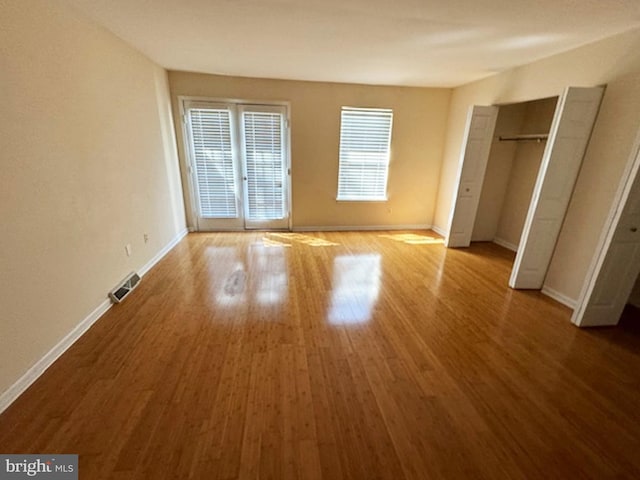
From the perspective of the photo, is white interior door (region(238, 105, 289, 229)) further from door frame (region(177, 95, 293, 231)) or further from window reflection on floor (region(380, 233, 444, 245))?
window reflection on floor (region(380, 233, 444, 245))

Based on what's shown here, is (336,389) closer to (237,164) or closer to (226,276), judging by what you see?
(226,276)

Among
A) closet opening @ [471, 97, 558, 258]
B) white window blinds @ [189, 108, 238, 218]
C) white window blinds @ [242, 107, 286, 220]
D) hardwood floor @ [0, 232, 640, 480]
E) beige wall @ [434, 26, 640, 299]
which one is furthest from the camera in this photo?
white window blinds @ [242, 107, 286, 220]

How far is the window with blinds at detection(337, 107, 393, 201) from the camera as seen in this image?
514cm

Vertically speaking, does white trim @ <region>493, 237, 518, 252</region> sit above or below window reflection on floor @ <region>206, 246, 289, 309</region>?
above

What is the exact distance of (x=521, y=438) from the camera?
5.34 feet

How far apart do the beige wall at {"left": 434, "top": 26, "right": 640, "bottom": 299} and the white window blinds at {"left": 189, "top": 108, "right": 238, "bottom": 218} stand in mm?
4420

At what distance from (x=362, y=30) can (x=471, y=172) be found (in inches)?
111

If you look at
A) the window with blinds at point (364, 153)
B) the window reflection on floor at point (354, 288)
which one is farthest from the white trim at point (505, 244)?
the window reflection on floor at point (354, 288)

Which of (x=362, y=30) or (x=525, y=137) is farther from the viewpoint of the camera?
(x=525, y=137)

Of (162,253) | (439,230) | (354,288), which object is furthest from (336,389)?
(439,230)

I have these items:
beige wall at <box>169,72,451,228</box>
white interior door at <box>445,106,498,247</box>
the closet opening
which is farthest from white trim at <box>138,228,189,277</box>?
the closet opening

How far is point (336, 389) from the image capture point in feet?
6.33

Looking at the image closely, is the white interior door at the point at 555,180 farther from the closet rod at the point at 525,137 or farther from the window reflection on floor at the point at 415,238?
the window reflection on floor at the point at 415,238

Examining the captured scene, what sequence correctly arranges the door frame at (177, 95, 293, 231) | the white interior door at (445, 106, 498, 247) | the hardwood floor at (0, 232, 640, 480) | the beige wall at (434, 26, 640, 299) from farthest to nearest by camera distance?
the door frame at (177, 95, 293, 231) < the white interior door at (445, 106, 498, 247) < the beige wall at (434, 26, 640, 299) < the hardwood floor at (0, 232, 640, 480)
